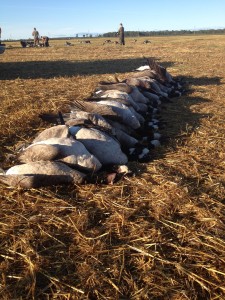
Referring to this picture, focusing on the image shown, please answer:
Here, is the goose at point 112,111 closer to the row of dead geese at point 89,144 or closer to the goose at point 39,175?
the row of dead geese at point 89,144

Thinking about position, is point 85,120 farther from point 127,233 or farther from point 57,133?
point 127,233

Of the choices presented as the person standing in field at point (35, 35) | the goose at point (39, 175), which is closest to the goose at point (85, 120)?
the goose at point (39, 175)

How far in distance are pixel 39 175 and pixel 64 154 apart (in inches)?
18.4

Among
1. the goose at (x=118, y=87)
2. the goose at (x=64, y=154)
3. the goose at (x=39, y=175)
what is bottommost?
the goose at (x=39, y=175)

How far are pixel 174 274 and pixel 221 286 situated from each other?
0.42 m

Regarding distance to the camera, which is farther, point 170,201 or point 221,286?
point 170,201

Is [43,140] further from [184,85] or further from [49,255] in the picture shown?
[184,85]

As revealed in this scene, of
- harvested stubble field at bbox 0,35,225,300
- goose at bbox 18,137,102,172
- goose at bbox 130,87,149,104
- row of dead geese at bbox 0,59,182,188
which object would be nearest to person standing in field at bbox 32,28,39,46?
goose at bbox 130,87,149,104

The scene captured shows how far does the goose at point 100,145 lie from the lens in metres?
5.24

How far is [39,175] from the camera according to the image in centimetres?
455

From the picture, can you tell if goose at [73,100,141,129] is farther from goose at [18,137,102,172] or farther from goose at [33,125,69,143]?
goose at [18,137,102,172]

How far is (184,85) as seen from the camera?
42.3ft

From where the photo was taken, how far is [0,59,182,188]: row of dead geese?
4.62m

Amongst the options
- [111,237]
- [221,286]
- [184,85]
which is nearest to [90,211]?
[111,237]
